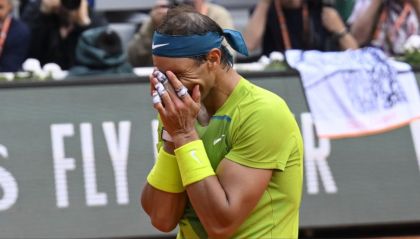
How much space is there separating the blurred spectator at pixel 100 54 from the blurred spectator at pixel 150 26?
779 mm

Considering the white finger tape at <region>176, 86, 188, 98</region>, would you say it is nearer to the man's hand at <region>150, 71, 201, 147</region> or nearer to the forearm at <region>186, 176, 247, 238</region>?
the man's hand at <region>150, 71, 201, 147</region>

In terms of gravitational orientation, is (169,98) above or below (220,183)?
above

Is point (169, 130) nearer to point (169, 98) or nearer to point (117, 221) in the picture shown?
point (169, 98)

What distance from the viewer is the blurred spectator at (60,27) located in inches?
358

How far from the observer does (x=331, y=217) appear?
25.6ft

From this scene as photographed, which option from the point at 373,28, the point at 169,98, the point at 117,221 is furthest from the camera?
the point at 373,28

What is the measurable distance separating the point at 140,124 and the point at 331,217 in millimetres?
1599

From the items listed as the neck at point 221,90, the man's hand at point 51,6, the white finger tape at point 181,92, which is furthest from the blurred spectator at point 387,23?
the white finger tape at point 181,92

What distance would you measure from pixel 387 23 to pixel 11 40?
3335mm

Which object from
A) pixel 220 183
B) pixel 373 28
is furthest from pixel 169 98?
pixel 373 28

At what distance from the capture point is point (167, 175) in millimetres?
3404

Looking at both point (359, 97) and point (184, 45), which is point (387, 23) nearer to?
point (359, 97)

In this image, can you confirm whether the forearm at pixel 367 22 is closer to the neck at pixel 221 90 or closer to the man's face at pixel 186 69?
the neck at pixel 221 90

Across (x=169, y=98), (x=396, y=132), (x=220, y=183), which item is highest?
Answer: (x=169, y=98)
